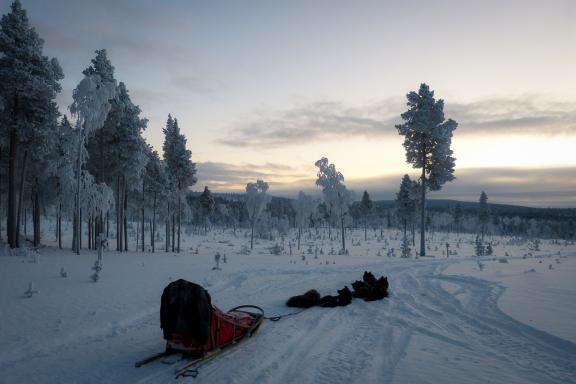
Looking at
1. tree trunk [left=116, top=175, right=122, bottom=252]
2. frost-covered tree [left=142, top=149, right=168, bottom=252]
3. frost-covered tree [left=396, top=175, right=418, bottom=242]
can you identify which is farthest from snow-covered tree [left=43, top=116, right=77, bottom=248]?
frost-covered tree [left=396, top=175, right=418, bottom=242]

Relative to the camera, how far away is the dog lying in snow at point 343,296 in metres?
10.0

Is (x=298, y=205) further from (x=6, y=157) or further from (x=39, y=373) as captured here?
(x=39, y=373)

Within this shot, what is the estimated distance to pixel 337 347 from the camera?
664 centimetres

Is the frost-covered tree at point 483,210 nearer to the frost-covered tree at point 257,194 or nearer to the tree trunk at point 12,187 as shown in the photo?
the frost-covered tree at point 257,194

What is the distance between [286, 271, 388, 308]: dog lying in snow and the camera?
10016 mm

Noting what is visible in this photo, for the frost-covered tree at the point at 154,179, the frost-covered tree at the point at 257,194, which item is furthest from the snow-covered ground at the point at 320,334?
the frost-covered tree at the point at 257,194

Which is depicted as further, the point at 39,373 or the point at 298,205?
the point at 298,205

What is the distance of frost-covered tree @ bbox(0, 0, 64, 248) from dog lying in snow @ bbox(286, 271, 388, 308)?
17965mm

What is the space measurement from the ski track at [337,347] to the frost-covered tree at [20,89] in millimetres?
16623

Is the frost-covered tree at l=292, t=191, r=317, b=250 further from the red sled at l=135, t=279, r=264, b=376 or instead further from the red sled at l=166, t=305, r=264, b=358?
the red sled at l=135, t=279, r=264, b=376

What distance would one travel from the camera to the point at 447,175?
2705 centimetres

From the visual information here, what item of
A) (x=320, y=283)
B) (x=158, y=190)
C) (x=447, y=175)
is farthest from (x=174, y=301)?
(x=158, y=190)

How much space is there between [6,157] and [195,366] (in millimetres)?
24609

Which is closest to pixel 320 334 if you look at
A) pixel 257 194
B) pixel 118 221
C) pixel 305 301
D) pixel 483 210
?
pixel 305 301
